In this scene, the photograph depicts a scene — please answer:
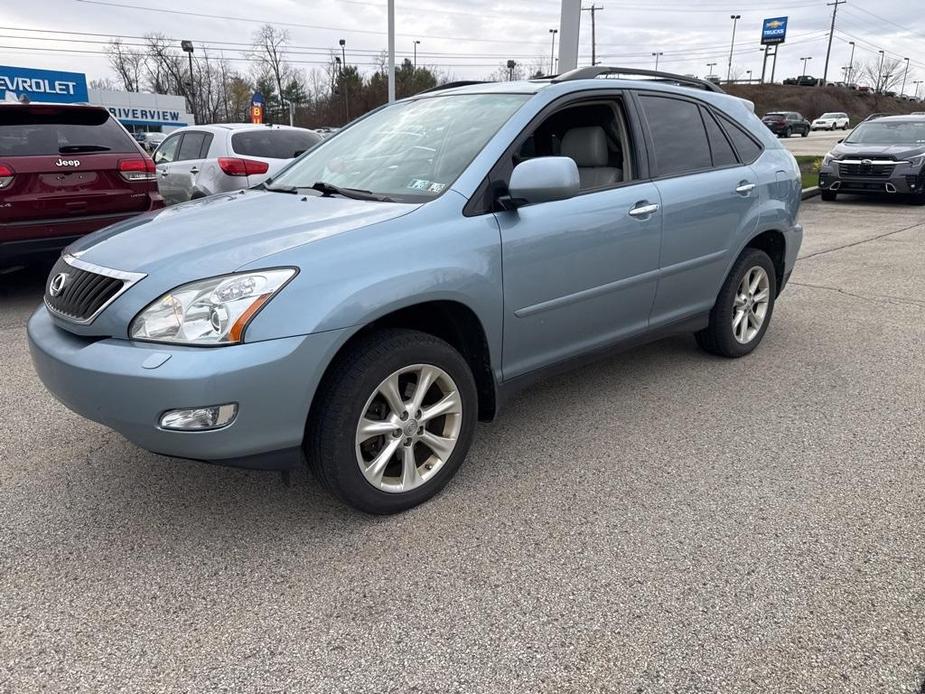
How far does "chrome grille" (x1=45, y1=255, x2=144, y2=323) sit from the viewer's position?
2574 millimetres

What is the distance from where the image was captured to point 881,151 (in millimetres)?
13016

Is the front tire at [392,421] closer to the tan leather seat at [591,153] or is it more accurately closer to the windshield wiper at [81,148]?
the tan leather seat at [591,153]

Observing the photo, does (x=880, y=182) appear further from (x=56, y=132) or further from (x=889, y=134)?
(x=56, y=132)

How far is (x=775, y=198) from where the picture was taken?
15.2 ft

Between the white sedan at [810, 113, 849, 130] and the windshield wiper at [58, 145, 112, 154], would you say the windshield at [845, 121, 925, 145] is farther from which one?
the white sedan at [810, 113, 849, 130]

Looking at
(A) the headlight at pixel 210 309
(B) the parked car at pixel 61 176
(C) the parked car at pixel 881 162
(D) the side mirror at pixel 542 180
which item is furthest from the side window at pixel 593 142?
Result: (C) the parked car at pixel 881 162

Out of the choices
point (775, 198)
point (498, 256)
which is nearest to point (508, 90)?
point (498, 256)

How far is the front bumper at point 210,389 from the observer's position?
2303 mm

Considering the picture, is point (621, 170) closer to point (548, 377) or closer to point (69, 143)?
point (548, 377)

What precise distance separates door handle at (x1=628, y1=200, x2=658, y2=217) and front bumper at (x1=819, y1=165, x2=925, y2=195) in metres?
11.6

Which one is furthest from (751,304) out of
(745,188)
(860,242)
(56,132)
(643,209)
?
(860,242)

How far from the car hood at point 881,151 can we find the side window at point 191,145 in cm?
1127

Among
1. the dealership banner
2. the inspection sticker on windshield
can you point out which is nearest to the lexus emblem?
the inspection sticker on windshield

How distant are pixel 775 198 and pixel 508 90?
2.12m
